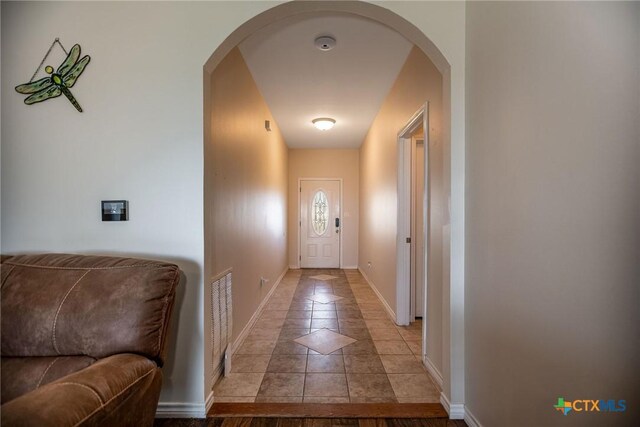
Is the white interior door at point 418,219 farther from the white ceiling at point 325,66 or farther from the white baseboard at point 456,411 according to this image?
the white baseboard at point 456,411

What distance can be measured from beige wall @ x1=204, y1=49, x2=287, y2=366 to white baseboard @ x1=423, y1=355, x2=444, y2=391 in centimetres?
157

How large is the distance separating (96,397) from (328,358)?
5.93 ft

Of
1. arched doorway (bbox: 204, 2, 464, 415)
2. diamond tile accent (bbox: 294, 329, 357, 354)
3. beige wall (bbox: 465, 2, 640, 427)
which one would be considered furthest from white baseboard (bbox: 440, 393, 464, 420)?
diamond tile accent (bbox: 294, 329, 357, 354)

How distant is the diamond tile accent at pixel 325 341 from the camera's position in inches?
102

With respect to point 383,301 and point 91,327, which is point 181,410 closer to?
point 91,327

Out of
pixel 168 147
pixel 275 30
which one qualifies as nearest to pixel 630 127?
pixel 168 147

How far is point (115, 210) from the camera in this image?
5.49 feet

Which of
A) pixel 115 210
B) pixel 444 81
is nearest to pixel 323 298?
pixel 115 210

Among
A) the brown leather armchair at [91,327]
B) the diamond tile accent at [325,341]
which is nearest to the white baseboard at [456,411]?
the diamond tile accent at [325,341]

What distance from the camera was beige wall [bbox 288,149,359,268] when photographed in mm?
6547

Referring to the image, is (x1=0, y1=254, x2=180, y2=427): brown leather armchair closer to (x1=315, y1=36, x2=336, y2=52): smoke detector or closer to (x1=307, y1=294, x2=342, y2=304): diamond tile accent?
(x1=315, y1=36, x2=336, y2=52): smoke detector

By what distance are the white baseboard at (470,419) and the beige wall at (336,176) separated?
493 cm

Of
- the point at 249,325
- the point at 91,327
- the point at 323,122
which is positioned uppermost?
the point at 323,122

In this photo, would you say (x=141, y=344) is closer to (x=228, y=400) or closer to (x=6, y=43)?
(x=228, y=400)
